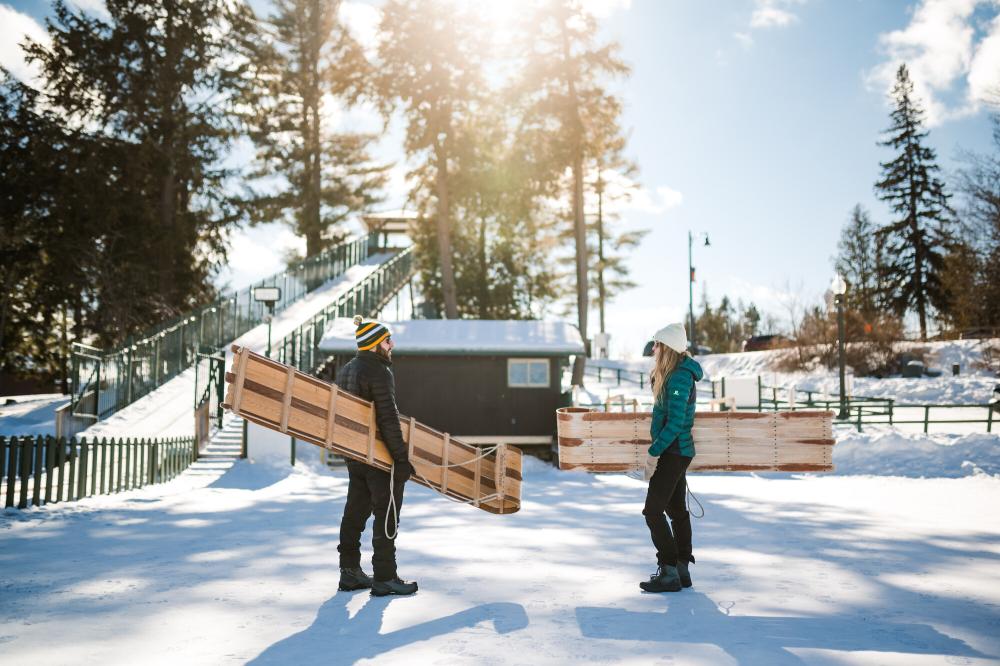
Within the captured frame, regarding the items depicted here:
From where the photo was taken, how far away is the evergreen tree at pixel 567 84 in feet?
82.9

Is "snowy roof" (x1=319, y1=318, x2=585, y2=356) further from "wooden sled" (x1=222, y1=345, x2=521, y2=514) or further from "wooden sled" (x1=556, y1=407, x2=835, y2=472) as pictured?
"wooden sled" (x1=222, y1=345, x2=521, y2=514)

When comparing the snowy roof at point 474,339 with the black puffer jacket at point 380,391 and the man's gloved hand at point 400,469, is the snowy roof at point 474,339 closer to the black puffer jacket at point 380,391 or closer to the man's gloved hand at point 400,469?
the black puffer jacket at point 380,391

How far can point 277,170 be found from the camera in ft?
119

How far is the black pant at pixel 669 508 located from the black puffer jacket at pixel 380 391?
2.00 m

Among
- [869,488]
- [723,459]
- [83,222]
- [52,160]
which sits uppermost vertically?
[52,160]

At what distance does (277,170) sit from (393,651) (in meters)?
35.5

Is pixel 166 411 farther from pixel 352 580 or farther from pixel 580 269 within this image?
pixel 580 269

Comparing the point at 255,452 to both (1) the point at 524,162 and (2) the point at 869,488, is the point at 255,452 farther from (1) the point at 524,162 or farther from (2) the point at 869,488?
(1) the point at 524,162

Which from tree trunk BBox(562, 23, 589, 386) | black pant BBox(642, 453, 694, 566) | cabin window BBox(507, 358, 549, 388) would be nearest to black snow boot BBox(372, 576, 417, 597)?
black pant BBox(642, 453, 694, 566)

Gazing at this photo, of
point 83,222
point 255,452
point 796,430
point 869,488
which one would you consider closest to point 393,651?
point 796,430

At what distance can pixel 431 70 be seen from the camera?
961 inches

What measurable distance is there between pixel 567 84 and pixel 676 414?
2284cm

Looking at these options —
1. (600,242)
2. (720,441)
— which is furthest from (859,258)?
(720,441)

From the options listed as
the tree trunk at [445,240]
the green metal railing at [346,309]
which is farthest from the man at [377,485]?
the tree trunk at [445,240]
